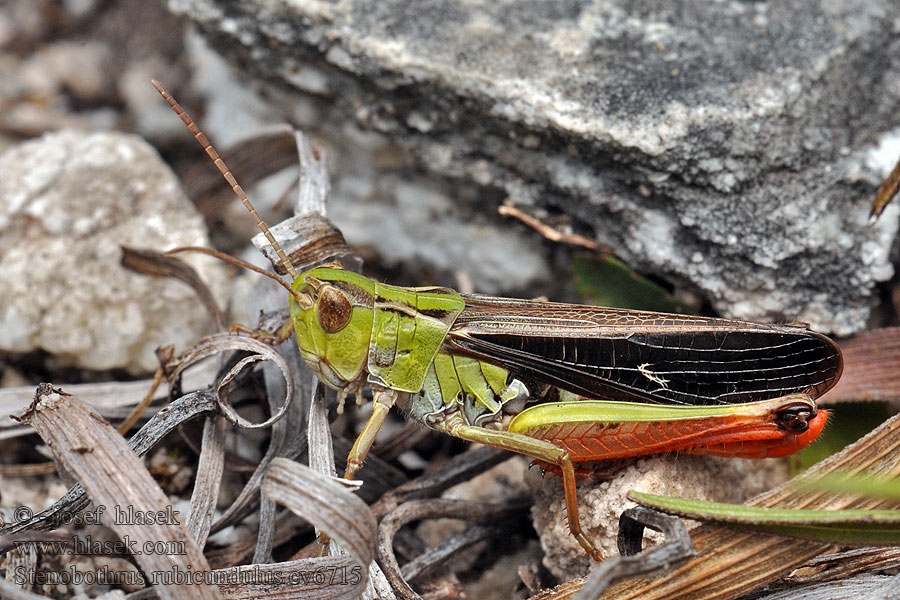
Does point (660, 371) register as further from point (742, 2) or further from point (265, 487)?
point (742, 2)

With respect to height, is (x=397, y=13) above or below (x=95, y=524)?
above

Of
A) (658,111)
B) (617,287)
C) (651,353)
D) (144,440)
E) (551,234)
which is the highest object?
(658,111)

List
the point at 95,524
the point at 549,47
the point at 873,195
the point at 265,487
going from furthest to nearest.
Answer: the point at 549,47
the point at 873,195
the point at 95,524
the point at 265,487

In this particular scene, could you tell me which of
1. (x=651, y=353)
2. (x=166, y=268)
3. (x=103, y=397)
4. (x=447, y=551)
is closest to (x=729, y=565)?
(x=651, y=353)

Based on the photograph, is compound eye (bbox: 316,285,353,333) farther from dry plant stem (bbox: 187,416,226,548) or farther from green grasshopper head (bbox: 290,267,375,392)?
dry plant stem (bbox: 187,416,226,548)

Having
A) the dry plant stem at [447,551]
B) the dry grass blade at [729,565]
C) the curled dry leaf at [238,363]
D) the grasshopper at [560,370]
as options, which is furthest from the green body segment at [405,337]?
the dry grass blade at [729,565]

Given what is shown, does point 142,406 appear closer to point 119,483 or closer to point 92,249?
point 119,483

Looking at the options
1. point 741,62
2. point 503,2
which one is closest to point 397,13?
point 503,2
